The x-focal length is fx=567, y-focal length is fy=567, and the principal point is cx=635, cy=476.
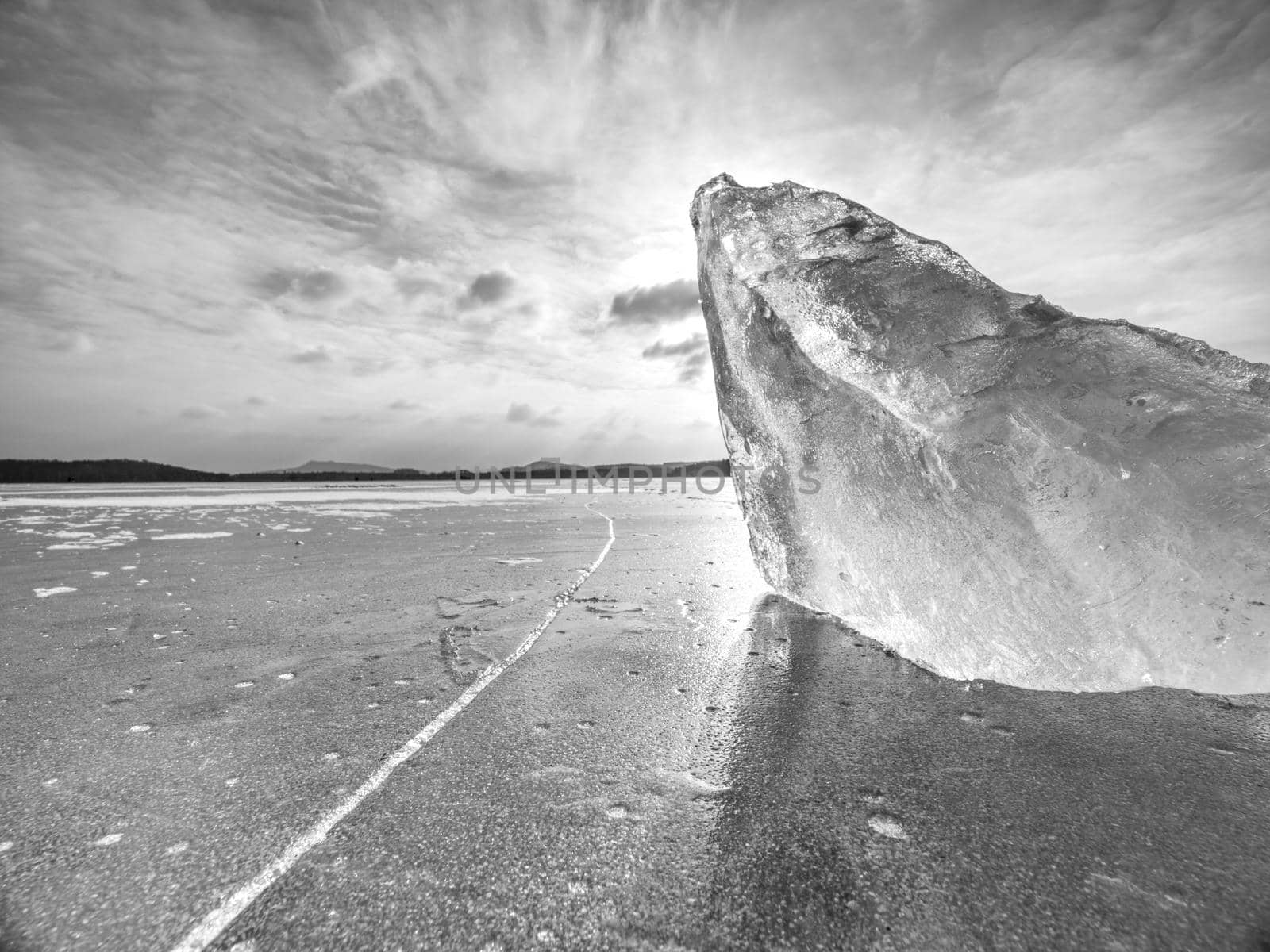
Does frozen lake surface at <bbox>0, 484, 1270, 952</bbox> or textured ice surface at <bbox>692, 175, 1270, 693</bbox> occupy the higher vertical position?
textured ice surface at <bbox>692, 175, 1270, 693</bbox>

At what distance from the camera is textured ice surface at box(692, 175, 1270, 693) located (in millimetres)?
2928

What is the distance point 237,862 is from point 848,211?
491 cm

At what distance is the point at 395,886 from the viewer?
1.65m

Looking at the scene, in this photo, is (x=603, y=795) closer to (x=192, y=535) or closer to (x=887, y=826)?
(x=887, y=826)

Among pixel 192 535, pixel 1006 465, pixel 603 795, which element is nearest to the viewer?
pixel 603 795

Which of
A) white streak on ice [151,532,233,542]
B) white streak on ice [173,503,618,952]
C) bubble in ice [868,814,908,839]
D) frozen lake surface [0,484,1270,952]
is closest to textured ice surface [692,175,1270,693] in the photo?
frozen lake surface [0,484,1270,952]

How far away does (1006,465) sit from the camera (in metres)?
3.29

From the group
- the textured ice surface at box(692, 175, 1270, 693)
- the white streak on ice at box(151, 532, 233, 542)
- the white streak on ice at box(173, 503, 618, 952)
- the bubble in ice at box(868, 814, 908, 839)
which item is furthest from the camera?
the white streak on ice at box(151, 532, 233, 542)

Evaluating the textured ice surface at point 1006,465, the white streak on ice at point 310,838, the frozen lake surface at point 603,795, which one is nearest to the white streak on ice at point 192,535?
the frozen lake surface at point 603,795

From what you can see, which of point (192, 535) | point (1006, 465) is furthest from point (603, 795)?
point (192, 535)

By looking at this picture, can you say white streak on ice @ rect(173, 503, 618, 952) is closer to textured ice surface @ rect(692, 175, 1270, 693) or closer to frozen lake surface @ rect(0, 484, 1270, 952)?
frozen lake surface @ rect(0, 484, 1270, 952)

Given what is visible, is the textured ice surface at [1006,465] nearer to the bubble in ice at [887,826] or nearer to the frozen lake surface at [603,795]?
the frozen lake surface at [603,795]

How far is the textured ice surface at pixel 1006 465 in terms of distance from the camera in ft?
9.61

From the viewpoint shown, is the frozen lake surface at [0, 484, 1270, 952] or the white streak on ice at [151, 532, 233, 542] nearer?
the frozen lake surface at [0, 484, 1270, 952]
